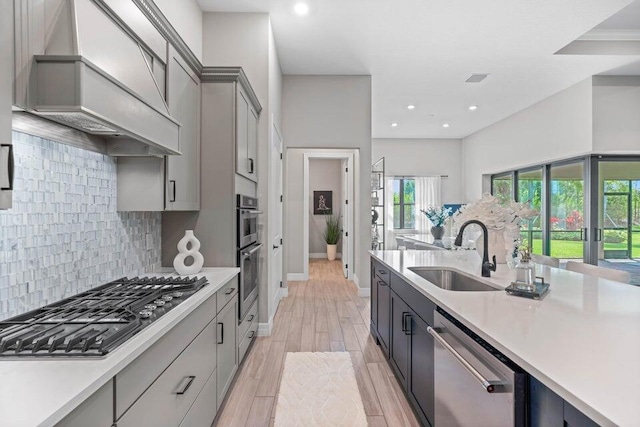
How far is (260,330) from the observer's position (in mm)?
3422

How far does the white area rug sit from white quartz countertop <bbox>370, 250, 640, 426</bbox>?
0.95 m

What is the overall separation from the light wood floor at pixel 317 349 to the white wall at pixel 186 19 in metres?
2.86

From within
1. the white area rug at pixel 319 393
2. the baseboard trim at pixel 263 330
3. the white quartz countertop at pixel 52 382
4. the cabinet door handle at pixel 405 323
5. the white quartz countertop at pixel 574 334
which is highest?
the white quartz countertop at pixel 574 334

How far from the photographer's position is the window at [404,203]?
8.99 meters

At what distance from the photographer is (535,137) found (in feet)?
19.9

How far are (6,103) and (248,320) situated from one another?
2.33 m

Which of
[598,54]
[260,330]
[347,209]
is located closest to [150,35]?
[260,330]

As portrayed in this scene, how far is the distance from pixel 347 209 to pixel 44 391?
5.42 metres

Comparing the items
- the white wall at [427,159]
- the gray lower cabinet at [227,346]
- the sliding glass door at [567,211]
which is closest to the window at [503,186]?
the white wall at [427,159]

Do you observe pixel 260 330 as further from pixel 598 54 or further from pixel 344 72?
pixel 598 54

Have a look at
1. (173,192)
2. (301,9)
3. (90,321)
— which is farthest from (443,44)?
(90,321)

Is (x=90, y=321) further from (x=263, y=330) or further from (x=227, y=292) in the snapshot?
(x=263, y=330)

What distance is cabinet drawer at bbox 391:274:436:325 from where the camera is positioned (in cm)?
173

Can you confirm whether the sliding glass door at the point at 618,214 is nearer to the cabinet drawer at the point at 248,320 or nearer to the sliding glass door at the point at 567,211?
the sliding glass door at the point at 567,211
